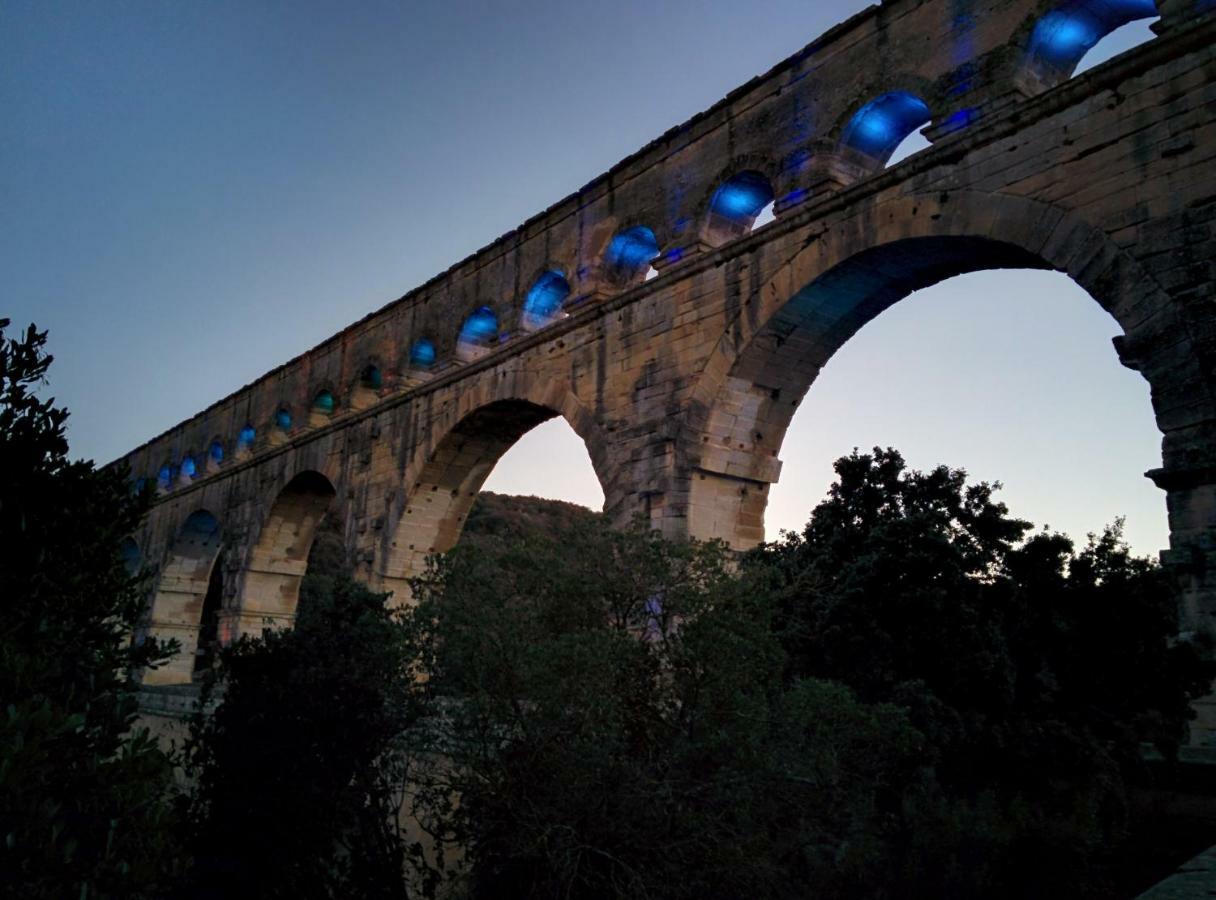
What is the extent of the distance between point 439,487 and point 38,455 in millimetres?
9086

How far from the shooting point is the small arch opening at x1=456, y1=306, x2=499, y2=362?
40.8 ft

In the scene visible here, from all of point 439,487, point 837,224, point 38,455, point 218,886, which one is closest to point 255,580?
point 439,487

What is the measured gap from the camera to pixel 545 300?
37.5 ft

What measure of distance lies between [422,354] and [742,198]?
6415 millimetres

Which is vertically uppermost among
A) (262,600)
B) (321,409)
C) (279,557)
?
(321,409)

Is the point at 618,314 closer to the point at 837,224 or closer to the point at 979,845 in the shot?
the point at 837,224

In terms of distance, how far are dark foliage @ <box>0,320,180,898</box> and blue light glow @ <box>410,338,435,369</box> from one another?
10.0 metres

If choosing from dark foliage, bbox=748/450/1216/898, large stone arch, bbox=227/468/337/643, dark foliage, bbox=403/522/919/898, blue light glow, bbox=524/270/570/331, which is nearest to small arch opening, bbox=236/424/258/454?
large stone arch, bbox=227/468/337/643

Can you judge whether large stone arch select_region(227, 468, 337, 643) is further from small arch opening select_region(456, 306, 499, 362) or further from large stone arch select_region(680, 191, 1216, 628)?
large stone arch select_region(680, 191, 1216, 628)

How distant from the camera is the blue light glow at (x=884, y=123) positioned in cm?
756

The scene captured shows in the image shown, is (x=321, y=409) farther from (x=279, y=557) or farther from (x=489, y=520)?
(x=489, y=520)

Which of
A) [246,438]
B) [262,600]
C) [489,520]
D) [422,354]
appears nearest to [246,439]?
[246,438]

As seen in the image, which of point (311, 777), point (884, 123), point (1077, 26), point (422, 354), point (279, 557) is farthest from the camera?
point (279, 557)

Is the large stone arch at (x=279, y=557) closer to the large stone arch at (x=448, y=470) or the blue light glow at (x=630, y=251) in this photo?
the large stone arch at (x=448, y=470)
